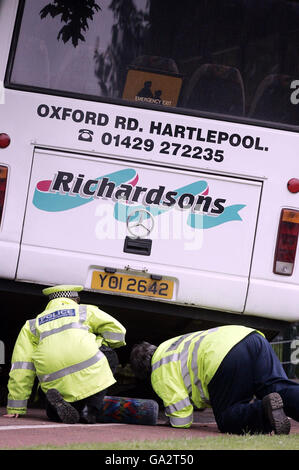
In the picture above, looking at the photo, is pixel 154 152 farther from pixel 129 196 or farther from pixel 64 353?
pixel 64 353

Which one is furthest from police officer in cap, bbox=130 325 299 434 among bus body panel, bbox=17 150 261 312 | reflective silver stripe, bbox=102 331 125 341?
bus body panel, bbox=17 150 261 312

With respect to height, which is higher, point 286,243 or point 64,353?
point 286,243

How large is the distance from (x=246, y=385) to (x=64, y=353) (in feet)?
4.33

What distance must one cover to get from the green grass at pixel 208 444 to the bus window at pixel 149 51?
2.86m

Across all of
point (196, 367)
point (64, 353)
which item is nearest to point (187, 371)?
point (196, 367)

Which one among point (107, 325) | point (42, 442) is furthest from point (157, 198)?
point (42, 442)

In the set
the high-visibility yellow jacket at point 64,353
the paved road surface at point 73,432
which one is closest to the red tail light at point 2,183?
the high-visibility yellow jacket at point 64,353

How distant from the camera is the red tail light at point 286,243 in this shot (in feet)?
29.7

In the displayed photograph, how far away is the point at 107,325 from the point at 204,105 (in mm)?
1921

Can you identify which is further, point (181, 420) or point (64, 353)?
point (181, 420)

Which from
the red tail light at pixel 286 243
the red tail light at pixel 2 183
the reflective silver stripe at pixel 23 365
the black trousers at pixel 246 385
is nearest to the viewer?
the black trousers at pixel 246 385

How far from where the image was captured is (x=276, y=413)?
773 centimetres

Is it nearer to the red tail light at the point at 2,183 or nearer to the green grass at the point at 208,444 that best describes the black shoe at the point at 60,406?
the green grass at the point at 208,444

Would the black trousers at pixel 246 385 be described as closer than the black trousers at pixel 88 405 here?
Yes
